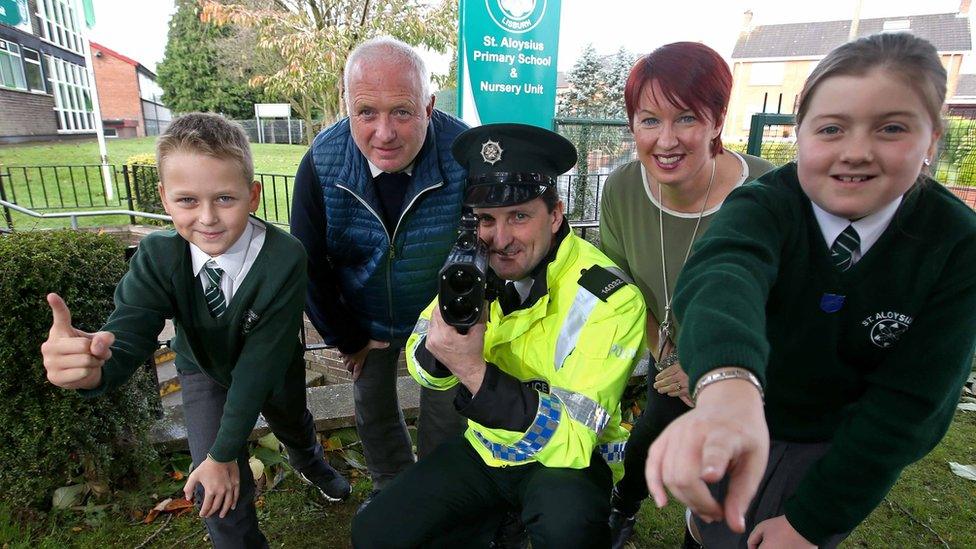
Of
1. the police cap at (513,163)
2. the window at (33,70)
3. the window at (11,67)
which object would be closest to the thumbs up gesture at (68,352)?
the police cap at (513,163)

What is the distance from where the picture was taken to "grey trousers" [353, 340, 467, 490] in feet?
8.46

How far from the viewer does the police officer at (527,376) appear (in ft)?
5.32

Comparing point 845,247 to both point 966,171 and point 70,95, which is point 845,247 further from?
point 70,95

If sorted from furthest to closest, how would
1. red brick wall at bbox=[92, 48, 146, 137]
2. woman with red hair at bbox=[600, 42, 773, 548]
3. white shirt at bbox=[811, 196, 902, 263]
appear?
red brick wall at bbox=[92, 48, 146, 137], woman with red hair at bbox=[600, 42, 773, 548], white shirt at bbox=[811, 196, 902, 263]

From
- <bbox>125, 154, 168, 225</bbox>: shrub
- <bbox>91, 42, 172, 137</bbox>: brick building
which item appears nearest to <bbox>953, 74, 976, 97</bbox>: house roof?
<bbox>125, 154, 168, 225</bbox>: shrub

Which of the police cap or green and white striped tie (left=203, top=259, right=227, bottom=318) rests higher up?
the police cap

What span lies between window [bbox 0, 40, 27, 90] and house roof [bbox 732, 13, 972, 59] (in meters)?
42.2

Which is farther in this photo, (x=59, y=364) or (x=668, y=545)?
(x=668, y=545)

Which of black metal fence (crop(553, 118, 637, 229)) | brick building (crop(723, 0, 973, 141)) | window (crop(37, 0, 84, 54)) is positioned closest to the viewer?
black metal fence (crop(553, 118, 637, 229))

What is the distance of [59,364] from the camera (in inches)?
59.4

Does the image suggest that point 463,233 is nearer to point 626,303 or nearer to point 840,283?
point 626,303

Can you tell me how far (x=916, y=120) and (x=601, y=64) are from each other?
13928mm

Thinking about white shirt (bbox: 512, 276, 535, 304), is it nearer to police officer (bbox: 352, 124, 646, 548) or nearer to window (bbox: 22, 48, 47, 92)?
police officer (bbox: 352, 124, 646, 548)

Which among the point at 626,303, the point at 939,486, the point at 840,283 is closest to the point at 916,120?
the point at 840,283
